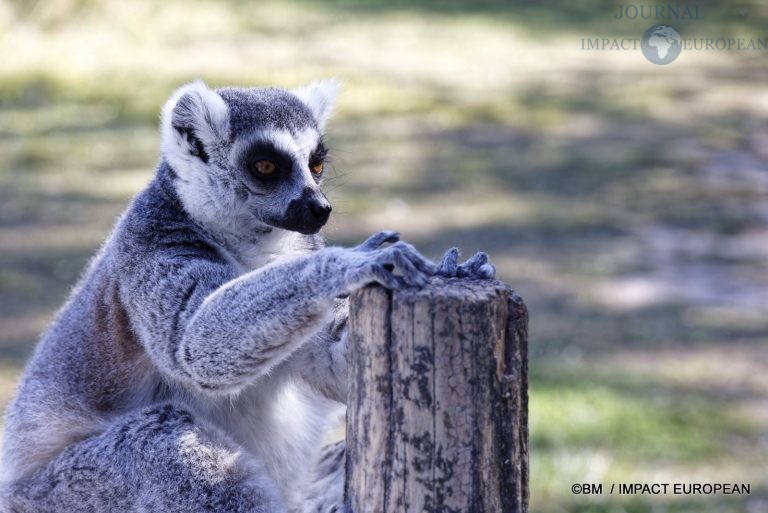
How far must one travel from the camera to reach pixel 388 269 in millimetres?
2785

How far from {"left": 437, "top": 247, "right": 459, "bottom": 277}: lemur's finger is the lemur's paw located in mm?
88

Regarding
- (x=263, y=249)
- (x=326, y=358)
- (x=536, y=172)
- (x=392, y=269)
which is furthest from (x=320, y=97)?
(x=536, y=172)

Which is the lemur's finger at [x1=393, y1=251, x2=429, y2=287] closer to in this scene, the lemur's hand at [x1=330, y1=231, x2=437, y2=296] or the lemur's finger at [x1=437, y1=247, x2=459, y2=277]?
the lemur's hand at [x1=330, y1=231, x2=437, y2=296]

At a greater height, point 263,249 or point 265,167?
point 265,167

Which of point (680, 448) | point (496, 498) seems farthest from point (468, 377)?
point (680, 448)

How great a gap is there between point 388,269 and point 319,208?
81 centimetres

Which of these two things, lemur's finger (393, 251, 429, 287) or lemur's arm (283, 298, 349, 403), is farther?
lemur's arm (283, 298, 349, 403)

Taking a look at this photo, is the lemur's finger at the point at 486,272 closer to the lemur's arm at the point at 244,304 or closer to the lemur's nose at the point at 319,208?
the lemur's arm at the point at 244,304

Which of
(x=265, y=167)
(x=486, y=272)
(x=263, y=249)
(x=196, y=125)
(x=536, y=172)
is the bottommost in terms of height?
(x=486, y=272)

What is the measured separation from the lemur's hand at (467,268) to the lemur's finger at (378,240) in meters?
0.16

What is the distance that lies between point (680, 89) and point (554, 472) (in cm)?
809

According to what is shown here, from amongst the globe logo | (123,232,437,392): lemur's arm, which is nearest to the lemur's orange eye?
(123,232,437,392): lemur's arm

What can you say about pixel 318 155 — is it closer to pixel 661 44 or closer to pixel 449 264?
pixel 449 264

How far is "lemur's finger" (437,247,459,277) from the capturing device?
2955mm
